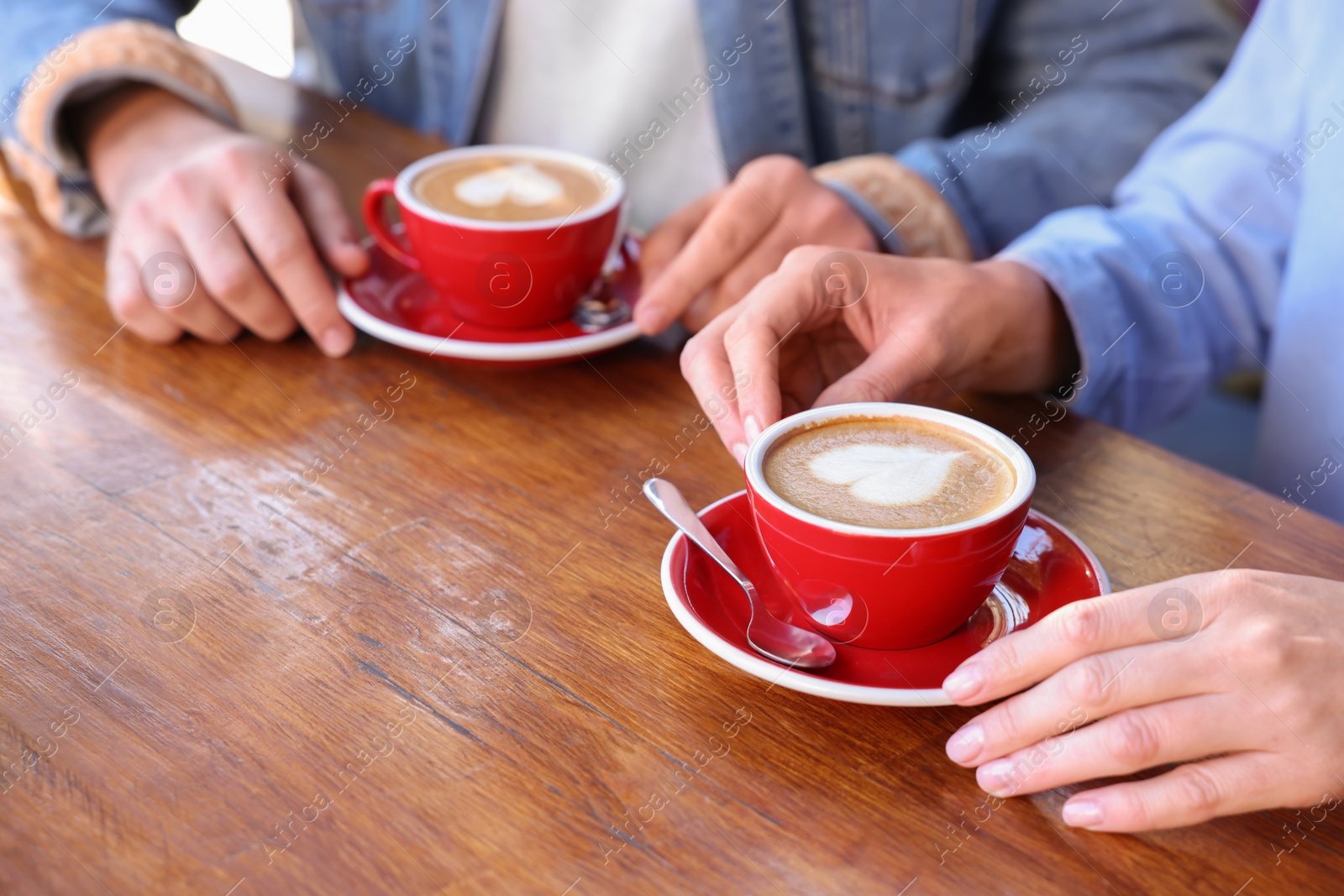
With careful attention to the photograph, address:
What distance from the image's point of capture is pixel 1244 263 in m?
1.20

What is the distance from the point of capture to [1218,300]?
3.88 feet

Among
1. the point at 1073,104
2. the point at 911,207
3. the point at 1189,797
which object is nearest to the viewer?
the point at 1189,797

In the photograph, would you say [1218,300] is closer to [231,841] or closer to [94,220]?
[231,841]

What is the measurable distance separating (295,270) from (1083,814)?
2.85 feet

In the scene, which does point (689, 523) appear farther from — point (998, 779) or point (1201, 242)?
point (1201, 242)

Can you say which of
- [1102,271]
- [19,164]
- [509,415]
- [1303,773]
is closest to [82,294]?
[19,164]

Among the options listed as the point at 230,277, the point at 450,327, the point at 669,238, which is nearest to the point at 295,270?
the point at 230,277

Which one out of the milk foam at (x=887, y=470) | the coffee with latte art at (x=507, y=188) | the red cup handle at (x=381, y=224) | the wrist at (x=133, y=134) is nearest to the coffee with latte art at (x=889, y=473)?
the milk foam at (x=887, y=470)

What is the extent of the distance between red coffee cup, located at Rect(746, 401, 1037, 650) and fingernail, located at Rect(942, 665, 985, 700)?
54 mm

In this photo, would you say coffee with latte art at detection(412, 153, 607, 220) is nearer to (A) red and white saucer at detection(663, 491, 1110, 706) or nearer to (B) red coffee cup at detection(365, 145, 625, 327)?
(B) red coffee cup at detection(365, 145, 625, 327)

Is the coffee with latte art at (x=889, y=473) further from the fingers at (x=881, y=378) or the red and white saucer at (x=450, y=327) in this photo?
the red and white saucer at (x=450, y=327)

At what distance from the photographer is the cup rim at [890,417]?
65 cm

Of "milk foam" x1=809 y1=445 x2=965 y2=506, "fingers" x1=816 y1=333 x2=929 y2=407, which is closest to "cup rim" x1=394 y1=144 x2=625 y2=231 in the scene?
"fingers" x1=816 y1=333 x2=929 y2=407

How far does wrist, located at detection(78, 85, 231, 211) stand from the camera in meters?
1.27
